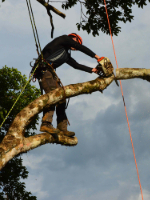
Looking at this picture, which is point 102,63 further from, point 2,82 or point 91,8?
point 2,82

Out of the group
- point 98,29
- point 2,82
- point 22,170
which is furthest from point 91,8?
point 22,170

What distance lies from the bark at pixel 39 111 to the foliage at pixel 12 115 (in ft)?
15.9

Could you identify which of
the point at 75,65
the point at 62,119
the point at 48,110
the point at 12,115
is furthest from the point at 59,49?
the point at 12,115

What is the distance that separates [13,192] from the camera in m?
10.9

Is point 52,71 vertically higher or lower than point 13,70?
lower

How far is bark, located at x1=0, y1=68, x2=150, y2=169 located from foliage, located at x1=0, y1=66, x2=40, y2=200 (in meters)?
4.85

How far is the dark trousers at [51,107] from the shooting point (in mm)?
5770

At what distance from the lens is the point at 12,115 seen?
1188cm

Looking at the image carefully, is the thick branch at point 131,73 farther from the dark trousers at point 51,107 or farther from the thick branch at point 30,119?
the dark trousers at point 51,107

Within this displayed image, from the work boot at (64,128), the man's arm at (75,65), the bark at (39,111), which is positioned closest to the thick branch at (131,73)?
the bark at (39,111)

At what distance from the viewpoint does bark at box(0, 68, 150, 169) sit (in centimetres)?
516

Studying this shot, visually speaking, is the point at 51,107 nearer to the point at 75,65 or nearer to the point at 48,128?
the point at 48,128

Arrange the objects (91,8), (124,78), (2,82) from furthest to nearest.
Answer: (2,82) → (91,8) → (124,78)

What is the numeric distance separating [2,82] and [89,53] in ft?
22.3
